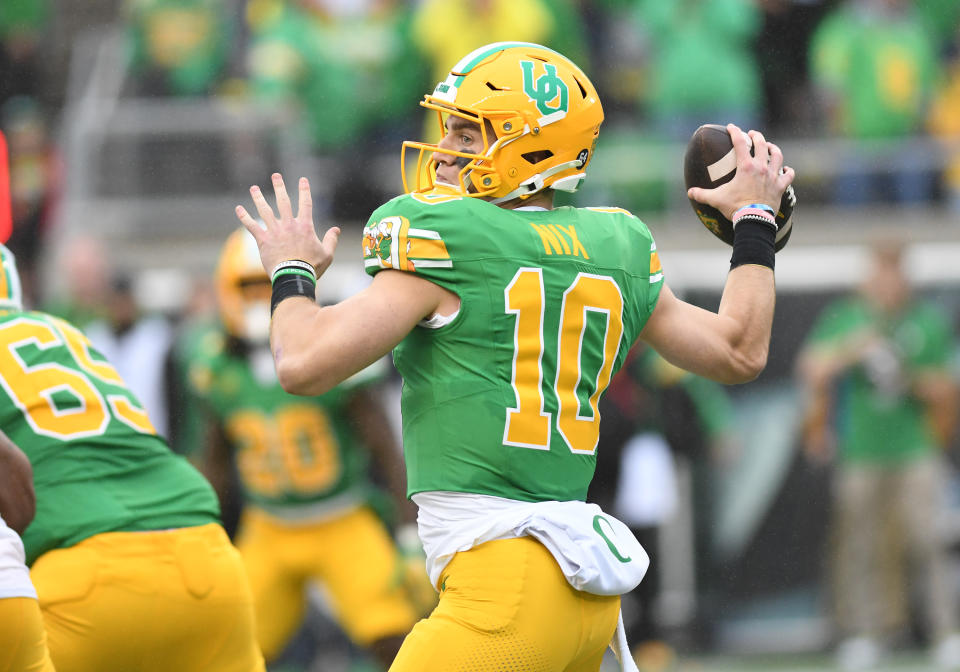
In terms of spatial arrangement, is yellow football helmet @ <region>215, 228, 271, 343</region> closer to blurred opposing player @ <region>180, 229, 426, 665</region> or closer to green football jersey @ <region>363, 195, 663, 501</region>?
blurred opposing player @ <region>180, 229, 426, 665</region>

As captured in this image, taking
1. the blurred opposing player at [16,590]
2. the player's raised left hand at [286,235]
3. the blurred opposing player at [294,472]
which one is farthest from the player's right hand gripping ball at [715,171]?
the blurred opposing player at [294,472]

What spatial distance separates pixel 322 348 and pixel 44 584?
1.14 meters

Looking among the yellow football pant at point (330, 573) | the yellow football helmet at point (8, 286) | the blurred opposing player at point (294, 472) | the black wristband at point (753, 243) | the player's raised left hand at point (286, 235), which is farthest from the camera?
the blurred opposing player at point (294, 472)

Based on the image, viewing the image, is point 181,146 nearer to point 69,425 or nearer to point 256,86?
point 256,86

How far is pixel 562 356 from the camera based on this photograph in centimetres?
357

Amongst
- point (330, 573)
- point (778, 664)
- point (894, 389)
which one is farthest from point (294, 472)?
point (894, 389)

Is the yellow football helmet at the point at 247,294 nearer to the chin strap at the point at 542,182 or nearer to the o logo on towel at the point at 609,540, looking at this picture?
the chin strap at the point at 542,182

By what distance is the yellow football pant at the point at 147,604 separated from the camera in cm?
399

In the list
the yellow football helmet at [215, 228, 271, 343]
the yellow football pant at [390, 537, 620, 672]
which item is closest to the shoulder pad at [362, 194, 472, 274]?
the yellow football pant at [390, 537, 620, 672]

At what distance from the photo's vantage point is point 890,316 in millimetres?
8859

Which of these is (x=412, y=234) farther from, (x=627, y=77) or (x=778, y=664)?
(x=627, y=77)

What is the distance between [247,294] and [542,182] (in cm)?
290

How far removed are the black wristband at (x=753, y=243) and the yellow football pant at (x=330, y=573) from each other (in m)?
2.43

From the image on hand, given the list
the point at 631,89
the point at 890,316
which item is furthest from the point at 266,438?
the point at 631,89
